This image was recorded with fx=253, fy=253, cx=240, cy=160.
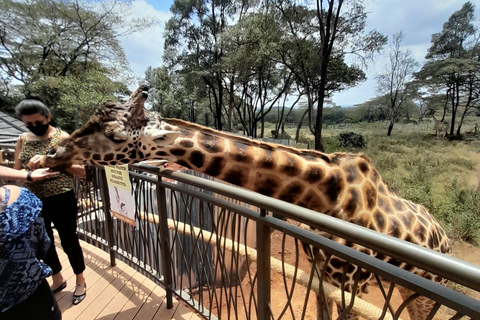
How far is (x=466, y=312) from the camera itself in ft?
2.20

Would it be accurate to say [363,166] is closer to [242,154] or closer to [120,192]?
[242,154]

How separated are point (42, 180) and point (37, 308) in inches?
44.7

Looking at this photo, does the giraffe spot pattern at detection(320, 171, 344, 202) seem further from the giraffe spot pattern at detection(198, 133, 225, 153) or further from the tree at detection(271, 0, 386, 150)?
the tree at detection(271, 0, 386, 150)

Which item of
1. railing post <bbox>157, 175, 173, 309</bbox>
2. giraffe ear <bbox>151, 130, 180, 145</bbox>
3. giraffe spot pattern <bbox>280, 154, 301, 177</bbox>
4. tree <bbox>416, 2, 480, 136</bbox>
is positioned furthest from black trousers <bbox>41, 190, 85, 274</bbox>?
tree <bbox>416, 2, 480, 136</bbox>

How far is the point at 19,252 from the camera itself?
1215 millimetres

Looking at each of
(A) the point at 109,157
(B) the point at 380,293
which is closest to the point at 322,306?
(A) the point at 109,157

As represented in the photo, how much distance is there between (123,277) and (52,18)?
64.0ft

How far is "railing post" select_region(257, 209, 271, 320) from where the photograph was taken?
50.6 inches

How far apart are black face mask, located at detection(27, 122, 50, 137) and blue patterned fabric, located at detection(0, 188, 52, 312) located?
104 centimetres

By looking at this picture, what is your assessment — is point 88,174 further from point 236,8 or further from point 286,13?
point 236,8

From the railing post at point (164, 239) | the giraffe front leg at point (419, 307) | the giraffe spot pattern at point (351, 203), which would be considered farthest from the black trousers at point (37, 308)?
the giraffe front leg at point (419, 307)

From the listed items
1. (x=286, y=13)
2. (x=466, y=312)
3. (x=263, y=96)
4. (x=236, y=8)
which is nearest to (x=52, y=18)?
(x=236, y=8)

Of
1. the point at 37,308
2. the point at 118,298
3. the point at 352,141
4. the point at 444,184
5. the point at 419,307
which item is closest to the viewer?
the point at 37,308

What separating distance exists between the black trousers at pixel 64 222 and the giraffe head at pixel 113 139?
0.42 m
